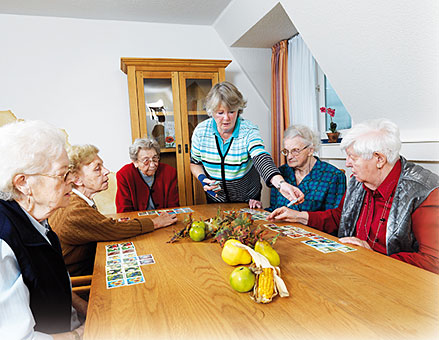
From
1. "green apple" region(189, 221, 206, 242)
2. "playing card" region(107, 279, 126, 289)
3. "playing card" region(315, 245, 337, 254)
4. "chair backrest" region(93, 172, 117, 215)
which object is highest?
"green apple" region(189, 221, 206, 242)

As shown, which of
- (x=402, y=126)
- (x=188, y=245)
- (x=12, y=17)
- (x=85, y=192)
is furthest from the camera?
(x=12, y=17)

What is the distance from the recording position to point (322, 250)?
1.35 m

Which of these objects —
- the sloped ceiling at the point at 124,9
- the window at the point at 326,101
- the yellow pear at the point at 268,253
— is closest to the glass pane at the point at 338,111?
the window at the point at 326,101

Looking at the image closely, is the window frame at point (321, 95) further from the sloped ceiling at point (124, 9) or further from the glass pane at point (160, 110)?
the glass pane at point (160, 110)

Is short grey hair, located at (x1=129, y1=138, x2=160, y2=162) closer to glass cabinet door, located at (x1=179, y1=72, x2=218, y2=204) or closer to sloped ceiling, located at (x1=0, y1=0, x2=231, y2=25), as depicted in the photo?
glass cabinet door, located at (x1=179, y1=72, x2=218, y2=204)

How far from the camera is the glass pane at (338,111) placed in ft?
10.6

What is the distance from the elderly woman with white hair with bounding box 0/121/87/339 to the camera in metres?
0.88

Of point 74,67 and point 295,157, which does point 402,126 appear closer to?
point 295,157

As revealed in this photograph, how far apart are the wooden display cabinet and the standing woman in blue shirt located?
1.09 meters

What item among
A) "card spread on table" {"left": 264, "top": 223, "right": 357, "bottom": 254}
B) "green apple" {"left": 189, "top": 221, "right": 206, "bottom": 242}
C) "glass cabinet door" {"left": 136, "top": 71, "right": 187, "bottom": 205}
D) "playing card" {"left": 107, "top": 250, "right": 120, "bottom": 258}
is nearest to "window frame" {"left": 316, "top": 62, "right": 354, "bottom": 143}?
"glass cabinet door" {"left": 136, "top": 71, "right": 187, "bottom": 205}

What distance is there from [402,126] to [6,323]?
7.85 ft

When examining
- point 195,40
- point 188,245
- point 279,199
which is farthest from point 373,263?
point 195,40

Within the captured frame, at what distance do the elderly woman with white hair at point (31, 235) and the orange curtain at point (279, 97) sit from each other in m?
3.10

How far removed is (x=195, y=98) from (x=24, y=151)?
9.34ft
